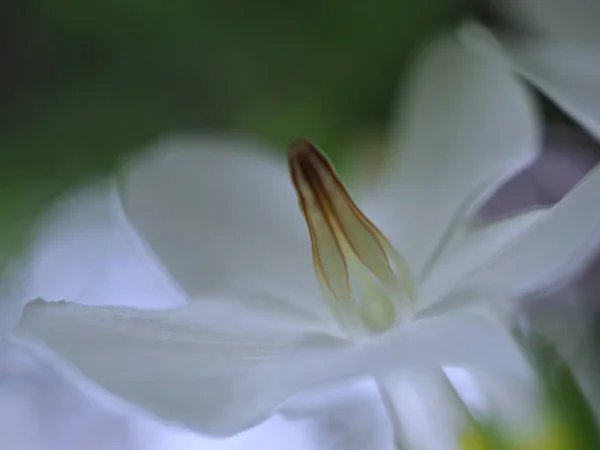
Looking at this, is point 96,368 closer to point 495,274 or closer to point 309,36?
point 495,274

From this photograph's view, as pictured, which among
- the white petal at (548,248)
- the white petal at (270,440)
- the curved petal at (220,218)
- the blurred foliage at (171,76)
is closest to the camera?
the white petal at (548,248)

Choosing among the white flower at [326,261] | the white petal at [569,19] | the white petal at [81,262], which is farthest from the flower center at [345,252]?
the white petal at [81,262]

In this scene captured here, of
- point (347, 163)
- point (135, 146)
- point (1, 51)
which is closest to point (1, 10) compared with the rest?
point (1, 51)

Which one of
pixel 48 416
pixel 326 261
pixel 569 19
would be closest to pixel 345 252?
pixel 326 261

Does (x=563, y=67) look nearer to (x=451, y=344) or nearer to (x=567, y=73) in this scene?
(x=567, y=73)

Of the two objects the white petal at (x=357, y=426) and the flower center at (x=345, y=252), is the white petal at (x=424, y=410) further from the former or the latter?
the white petal at (x=357, y=426)

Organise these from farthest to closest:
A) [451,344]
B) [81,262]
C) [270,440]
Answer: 1. [81,262]
2. [270,440]
3. [451,344]

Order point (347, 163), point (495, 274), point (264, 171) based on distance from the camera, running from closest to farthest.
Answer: point (495, 274) < point (264, 171) < point (347, 163)
